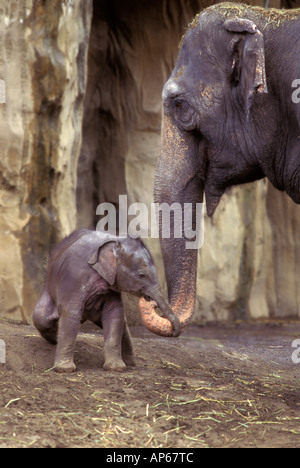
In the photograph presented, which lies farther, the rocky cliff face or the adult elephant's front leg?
the rocky cliff face

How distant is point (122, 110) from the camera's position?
31.4 ft

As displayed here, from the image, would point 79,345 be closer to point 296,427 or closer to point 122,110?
point 296,427

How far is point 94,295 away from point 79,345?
0.54 metres

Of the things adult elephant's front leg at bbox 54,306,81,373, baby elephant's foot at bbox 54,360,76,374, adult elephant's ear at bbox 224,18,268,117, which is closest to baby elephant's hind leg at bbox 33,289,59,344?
adult elephant's front leg at bbox 54,306,81,373

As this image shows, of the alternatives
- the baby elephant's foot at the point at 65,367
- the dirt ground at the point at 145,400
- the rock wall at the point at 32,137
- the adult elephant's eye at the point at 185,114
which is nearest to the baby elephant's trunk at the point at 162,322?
the dirt ground at the point at 145,400

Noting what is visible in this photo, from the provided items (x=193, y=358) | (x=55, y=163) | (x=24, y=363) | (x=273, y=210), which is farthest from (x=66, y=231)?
(x=273, y=210)

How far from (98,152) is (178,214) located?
532 cm

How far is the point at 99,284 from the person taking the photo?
4.86 m

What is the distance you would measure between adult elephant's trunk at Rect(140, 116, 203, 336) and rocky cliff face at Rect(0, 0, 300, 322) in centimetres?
265

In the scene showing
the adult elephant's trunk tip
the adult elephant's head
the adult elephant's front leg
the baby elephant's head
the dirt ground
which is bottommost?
the dirt ground

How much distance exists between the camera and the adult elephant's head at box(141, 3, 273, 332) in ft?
14.8

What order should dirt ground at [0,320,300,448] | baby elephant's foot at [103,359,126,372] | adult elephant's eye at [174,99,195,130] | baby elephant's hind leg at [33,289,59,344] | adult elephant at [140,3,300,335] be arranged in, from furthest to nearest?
baby elephant's hind leg at [33,289,59,344] → baby elephant's foot at [103,359,126,372] → adult elephant's eye at [174,99,195,130] → adult elephant at [140,3,300,335] → dirt ground at [0,320,300,448]

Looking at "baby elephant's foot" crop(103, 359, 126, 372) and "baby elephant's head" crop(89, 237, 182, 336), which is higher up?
"baby elephant's head" crop(89, 237, 182, 336)

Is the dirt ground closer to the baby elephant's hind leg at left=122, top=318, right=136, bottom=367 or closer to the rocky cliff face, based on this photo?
the baby elephant's hind leg at left=122, top=318, right=136, bottom=367
